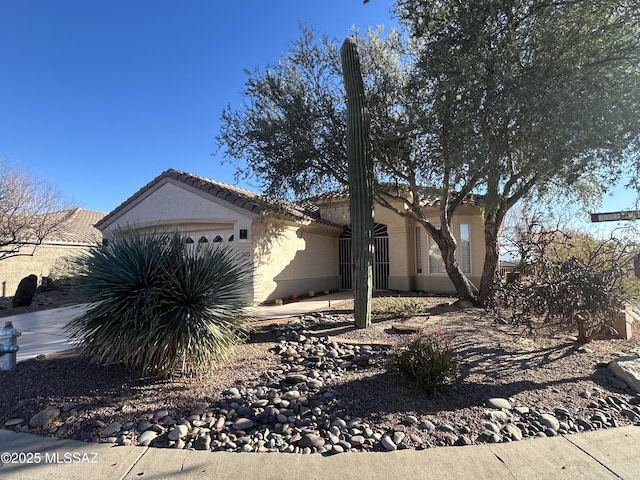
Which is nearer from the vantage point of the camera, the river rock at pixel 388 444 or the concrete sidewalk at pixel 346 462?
the concrete sidewalk at pixel 346 462

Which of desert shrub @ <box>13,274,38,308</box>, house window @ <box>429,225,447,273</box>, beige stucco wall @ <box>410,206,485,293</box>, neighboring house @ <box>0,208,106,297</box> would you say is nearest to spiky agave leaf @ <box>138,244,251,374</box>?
beige stucco wall @ <box>410,206,485,293</box>

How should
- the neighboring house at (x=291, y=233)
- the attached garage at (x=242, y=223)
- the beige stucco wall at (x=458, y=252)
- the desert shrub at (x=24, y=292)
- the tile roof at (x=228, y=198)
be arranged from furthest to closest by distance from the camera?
the beige stucco wall at (x=458, y=252), the desert shrub at (x=24, y=292), the neighboring house at (x=291, y=233), the attached garage at (x=242, y=223), the tile roof at (x=228, y=198)

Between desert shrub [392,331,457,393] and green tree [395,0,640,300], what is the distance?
3.37m

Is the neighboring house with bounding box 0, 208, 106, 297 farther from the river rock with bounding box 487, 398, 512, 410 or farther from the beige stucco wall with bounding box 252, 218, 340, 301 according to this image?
the river rock with bounding box 487, 398, 512, 410

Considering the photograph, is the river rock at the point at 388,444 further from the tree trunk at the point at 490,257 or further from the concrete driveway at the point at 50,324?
the tree trunk at the point at 490,257

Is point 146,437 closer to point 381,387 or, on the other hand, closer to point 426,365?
point 381,387

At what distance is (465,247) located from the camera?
15.0m

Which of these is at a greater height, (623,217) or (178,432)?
(623,217)

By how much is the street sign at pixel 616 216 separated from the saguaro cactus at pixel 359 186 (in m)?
5.11

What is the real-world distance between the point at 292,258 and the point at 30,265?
1648 cm

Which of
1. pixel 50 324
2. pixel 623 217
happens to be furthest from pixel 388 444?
pixel 50 324

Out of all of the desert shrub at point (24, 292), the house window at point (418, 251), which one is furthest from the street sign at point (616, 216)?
the desert shrub at point (24, 292)

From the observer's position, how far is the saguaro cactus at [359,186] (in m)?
8.28

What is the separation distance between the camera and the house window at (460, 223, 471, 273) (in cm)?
1496
